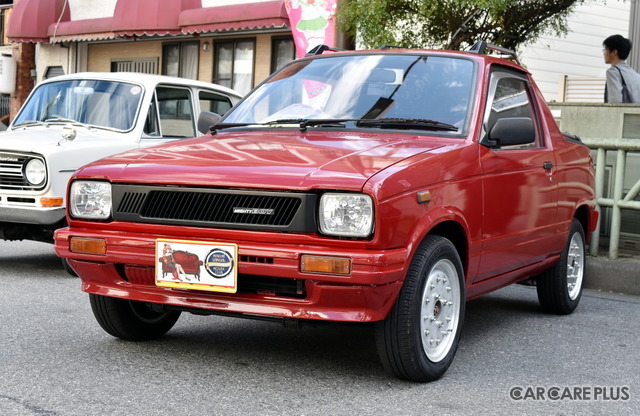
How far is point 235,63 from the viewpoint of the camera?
20.1 m

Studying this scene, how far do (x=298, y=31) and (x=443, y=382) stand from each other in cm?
1081

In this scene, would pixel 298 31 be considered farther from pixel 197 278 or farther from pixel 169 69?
pixel 197 278

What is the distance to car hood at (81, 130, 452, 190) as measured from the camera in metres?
4.02

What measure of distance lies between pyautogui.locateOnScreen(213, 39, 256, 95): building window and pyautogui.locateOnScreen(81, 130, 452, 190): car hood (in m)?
14.9

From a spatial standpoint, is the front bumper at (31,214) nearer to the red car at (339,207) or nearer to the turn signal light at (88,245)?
the red car at (339,207)

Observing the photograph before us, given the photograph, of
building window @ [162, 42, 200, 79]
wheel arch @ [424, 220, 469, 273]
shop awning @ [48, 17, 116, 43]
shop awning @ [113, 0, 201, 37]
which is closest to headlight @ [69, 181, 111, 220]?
wheel arch @ [424, 220, 469, 273]

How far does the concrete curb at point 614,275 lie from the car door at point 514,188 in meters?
2.08

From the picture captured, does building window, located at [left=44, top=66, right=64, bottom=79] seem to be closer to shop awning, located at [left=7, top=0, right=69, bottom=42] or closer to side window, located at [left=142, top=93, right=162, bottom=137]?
shop awning, located at [left=7, top=0, right=69, bottom=42]

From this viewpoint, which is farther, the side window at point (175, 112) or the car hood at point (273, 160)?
the side window at point (175, 112)

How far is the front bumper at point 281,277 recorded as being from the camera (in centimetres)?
389

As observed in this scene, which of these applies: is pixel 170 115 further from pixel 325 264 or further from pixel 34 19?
pixel 34 19

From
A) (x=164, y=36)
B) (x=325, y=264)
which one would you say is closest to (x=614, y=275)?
(x=325, y=264)

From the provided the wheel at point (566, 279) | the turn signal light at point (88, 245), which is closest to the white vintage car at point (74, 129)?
the turn signal light at point (88, 245)

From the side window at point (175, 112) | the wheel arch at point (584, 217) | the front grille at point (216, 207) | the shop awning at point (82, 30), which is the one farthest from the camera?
the shop awning at point (82, 30)
